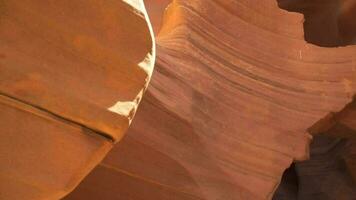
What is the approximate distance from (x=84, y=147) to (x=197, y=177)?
1353mm

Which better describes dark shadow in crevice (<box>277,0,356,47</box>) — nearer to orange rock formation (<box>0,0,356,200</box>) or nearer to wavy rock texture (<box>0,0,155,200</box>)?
orange rock formation (<box>0,0,356,200</box>)

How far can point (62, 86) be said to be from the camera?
1.26 m

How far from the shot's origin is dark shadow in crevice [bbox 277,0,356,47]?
5605 millimetres

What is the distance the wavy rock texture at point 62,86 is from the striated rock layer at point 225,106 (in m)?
1.06

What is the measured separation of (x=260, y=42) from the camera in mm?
3350

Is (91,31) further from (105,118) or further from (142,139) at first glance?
(142,139)

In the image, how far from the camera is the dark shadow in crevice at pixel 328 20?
18.4 ft

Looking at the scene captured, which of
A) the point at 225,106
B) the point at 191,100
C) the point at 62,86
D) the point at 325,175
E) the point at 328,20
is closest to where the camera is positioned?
the point at 62,86

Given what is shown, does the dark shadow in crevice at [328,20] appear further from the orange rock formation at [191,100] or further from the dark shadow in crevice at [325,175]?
the orange rock formation at [191,100]

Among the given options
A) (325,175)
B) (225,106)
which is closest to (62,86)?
(225,106)

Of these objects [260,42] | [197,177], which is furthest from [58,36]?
[260,42]

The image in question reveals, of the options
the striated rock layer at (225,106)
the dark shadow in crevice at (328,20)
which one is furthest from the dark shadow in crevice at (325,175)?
the striated rock layer at (225,106)

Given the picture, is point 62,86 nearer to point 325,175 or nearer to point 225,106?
point 225,106

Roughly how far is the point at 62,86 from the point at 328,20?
4.86m
